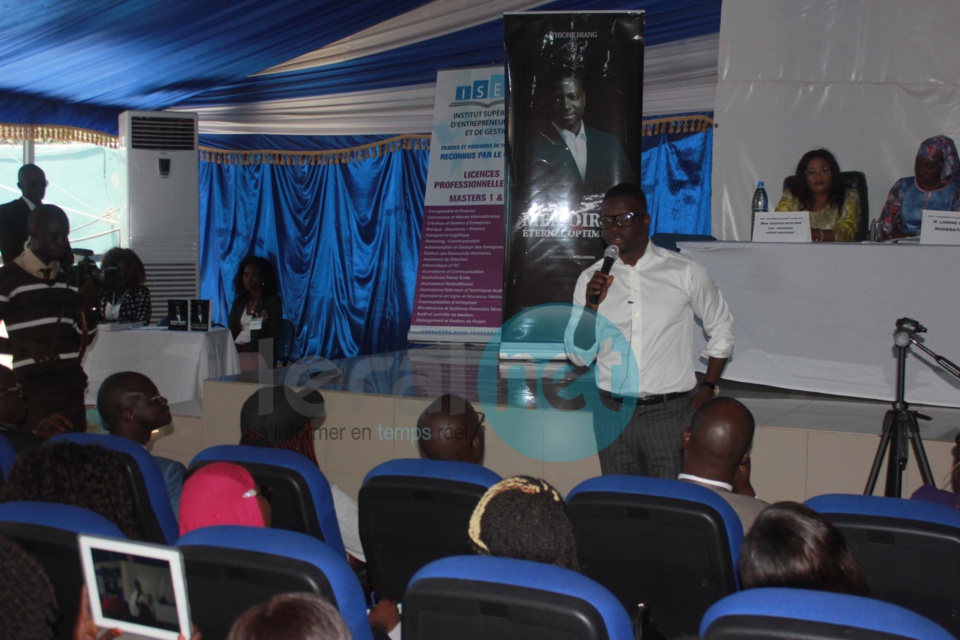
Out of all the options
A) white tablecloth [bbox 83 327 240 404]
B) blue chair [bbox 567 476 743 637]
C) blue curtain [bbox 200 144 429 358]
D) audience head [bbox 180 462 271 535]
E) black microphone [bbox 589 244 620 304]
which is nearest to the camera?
blue chair [bbox 567 476 743 637]

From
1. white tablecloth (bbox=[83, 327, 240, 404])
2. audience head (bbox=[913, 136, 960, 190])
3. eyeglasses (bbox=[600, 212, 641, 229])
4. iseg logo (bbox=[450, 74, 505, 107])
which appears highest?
iseg logo (bbox=[450, 74, 505, 107])

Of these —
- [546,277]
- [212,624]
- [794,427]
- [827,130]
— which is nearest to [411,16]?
[546,277]

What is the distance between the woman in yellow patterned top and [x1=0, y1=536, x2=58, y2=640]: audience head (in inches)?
155

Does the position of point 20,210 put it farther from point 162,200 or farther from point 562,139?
point 562,139

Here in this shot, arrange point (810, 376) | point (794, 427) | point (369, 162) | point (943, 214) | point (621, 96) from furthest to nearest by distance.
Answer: point (369, 162) → point (621, 96) → point (810, 376) → point (943, 214) → point (794, 427)

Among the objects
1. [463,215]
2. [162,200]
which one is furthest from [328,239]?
[463,215]

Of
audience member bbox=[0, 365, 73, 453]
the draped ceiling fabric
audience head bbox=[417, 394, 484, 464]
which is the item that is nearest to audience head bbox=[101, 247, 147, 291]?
the draped ceiling fabric

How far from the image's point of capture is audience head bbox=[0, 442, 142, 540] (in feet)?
5.66

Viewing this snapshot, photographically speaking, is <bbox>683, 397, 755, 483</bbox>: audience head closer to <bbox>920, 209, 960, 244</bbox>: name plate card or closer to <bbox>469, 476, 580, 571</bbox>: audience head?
<bbox>469, 476, 580, 571</bbox>: audience head

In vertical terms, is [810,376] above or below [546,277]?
below

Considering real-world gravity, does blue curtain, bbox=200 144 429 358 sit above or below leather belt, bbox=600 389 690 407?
above

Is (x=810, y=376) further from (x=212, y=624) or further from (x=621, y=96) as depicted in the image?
(x=212, y=624)

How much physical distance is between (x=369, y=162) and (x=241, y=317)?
250 centimetres

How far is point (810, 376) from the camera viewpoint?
4.02 metres
